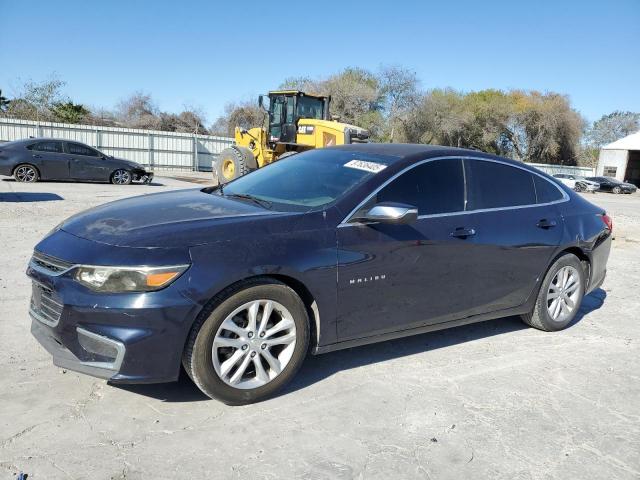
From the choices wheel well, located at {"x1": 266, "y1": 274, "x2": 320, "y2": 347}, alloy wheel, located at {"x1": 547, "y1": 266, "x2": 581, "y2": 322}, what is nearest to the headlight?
wheel well, located at {"x1": 266, "y1": 274, "x2": 320, "y2": 347}

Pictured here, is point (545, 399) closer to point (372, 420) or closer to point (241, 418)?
point (372, 420)

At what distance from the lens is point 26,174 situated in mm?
15844

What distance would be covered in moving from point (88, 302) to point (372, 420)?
5.80 ft

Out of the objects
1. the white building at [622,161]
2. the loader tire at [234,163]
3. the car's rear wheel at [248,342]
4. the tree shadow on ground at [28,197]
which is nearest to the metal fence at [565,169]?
the white building at [622,161]

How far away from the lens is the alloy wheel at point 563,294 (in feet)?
16.4

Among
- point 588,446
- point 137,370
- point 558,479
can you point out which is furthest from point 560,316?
point 137,370

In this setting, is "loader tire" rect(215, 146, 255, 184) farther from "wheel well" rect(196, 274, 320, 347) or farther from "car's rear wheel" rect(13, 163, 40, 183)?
"wheel well" rect(196, 274, 320, 347)

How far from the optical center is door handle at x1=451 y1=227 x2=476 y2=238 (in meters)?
4.09

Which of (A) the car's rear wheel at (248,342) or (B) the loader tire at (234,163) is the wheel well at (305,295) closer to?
(A) the car's rear wheel at (248,342)

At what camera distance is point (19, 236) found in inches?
307

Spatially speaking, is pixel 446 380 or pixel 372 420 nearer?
pixel 372 420

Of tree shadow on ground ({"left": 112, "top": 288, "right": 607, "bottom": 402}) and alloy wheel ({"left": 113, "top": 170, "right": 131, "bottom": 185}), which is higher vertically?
alloy wheel ({"left": 113, "top": 170, "right": 131, "bottom": 185})

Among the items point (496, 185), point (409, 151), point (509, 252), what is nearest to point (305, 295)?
point (409, 151)

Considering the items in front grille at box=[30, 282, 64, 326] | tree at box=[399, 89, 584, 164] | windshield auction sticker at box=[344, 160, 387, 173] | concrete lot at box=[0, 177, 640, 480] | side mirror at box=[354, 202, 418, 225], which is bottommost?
concrete lot at box=[0, 177, 640, 480]
